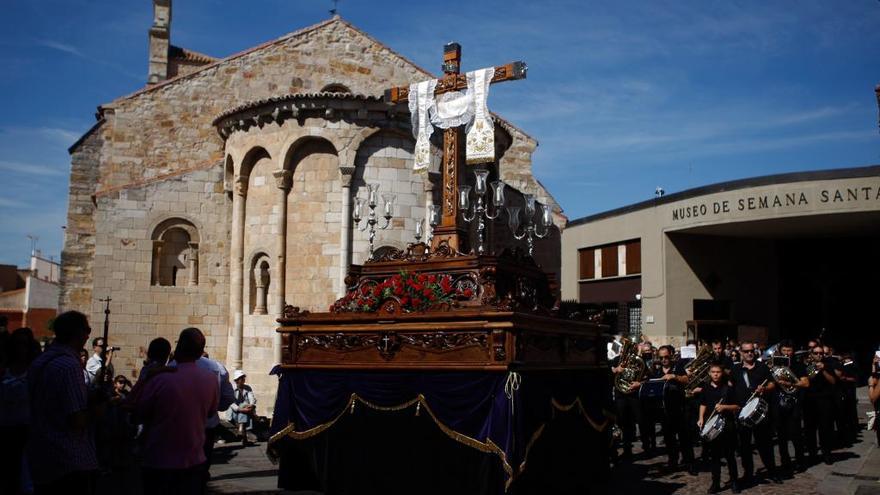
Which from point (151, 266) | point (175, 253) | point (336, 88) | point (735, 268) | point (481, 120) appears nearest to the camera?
point (481, 120)

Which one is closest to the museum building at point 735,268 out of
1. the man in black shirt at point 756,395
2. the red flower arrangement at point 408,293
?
the man in black shirt at point 756,395

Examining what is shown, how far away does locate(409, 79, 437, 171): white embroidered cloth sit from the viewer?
10336 mm

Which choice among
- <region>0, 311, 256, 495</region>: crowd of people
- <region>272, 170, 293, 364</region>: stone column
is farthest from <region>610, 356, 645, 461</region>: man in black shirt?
<region>272, 170, 293, 364</region>: stone column

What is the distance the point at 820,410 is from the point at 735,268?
14.7 meters

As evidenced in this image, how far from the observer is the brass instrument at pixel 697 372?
11758 mm

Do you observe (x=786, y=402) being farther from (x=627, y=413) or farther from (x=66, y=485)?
(x=66, y=485)

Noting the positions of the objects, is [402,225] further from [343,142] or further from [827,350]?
[827,350]

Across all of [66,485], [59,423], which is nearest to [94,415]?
[59,423]

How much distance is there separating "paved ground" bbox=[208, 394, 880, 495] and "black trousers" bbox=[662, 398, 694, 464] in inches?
10.3

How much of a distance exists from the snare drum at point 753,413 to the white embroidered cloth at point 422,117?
17.5 ft

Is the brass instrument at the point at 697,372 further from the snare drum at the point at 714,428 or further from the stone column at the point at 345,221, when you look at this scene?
the stone column at the point at 345,221

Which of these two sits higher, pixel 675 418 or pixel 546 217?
pixel 546 217

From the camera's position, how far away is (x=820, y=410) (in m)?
12.7

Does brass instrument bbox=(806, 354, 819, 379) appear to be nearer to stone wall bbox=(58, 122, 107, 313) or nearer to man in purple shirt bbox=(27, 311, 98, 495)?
man in purple shirt bbox=(27, 311, 98, 495)
